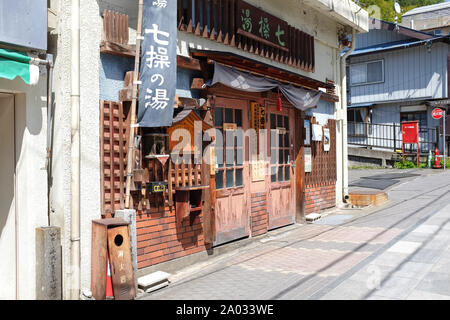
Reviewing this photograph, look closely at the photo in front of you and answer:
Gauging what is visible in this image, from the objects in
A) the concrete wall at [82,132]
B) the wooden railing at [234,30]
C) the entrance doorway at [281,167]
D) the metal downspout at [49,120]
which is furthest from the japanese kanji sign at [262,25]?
the metal downspout at [49,120]

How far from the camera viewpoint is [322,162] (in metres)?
11.4

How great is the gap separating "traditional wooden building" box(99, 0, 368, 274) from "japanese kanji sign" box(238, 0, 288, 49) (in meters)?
0.03

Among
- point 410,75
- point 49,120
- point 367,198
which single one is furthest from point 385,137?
point 49,120

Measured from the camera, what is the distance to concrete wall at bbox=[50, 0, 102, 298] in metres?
5.36

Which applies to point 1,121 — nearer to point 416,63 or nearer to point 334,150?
point 334,150

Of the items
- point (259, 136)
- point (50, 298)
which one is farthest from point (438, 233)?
point (50, 298)

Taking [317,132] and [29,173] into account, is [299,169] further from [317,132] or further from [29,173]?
[29,173]

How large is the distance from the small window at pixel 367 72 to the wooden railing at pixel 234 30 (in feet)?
52.7

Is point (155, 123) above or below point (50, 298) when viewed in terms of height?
above

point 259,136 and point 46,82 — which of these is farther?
point 259,136

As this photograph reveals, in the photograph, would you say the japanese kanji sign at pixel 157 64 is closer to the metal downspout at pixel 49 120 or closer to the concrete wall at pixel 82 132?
the concrete wall at pixel 82 132

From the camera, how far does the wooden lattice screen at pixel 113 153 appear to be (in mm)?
5766

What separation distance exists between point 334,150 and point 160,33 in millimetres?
7651
